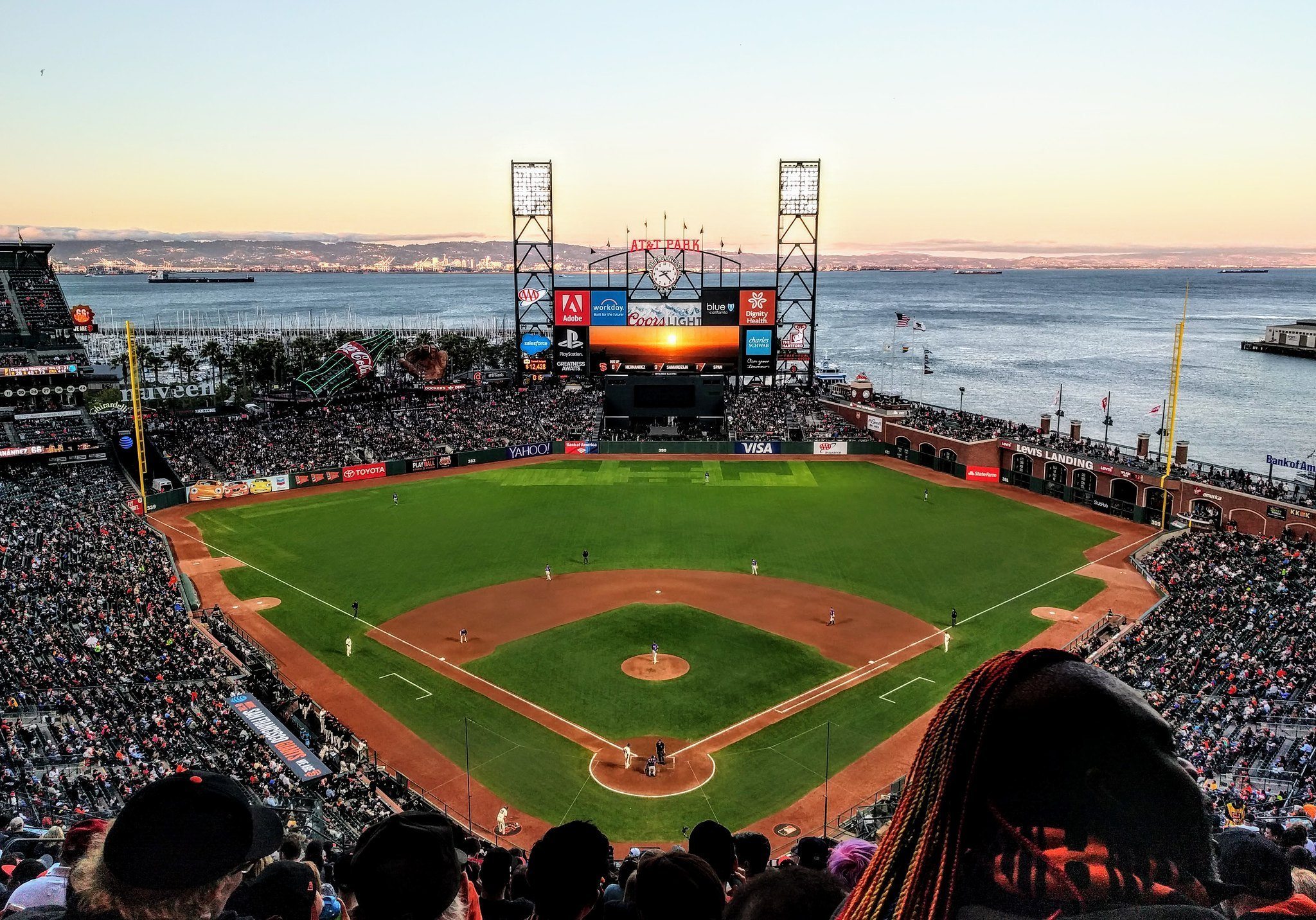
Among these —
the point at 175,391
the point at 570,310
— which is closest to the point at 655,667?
the point at 570,310

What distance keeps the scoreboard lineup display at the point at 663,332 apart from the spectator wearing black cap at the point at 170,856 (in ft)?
226

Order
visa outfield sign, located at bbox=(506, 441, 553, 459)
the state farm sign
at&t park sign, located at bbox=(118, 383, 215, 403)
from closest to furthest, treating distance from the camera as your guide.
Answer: the state farm sign → visa outfield sign, located at bbox=(506, 441, 553, 459) → at&t park sign, located at bbox=(118, 383, 215, 403)

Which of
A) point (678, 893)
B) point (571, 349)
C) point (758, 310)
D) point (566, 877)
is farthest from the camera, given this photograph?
point (571, 349)

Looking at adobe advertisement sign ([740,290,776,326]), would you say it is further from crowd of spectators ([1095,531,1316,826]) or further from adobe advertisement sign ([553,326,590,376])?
crowd of spectators ([1095,531,1316,826])

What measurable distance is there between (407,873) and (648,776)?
2239 centimetres

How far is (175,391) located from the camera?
104625 mm

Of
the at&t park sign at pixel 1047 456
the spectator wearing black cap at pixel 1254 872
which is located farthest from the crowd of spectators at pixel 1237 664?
the spectator wearing black cap at pixel 1254 872

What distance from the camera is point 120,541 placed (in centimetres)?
4116

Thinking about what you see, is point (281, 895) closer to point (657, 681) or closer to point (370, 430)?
point (657, 681)

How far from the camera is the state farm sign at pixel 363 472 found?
6131 cm

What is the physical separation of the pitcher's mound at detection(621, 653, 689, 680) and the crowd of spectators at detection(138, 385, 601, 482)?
118ft

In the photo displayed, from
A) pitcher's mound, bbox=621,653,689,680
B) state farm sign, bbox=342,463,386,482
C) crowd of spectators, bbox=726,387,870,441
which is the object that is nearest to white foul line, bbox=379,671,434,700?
pitcher's mound, bbox=621,653,689,680

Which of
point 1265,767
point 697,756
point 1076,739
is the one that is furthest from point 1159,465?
point 1076,739

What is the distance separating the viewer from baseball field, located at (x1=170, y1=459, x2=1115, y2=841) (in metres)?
27.0
